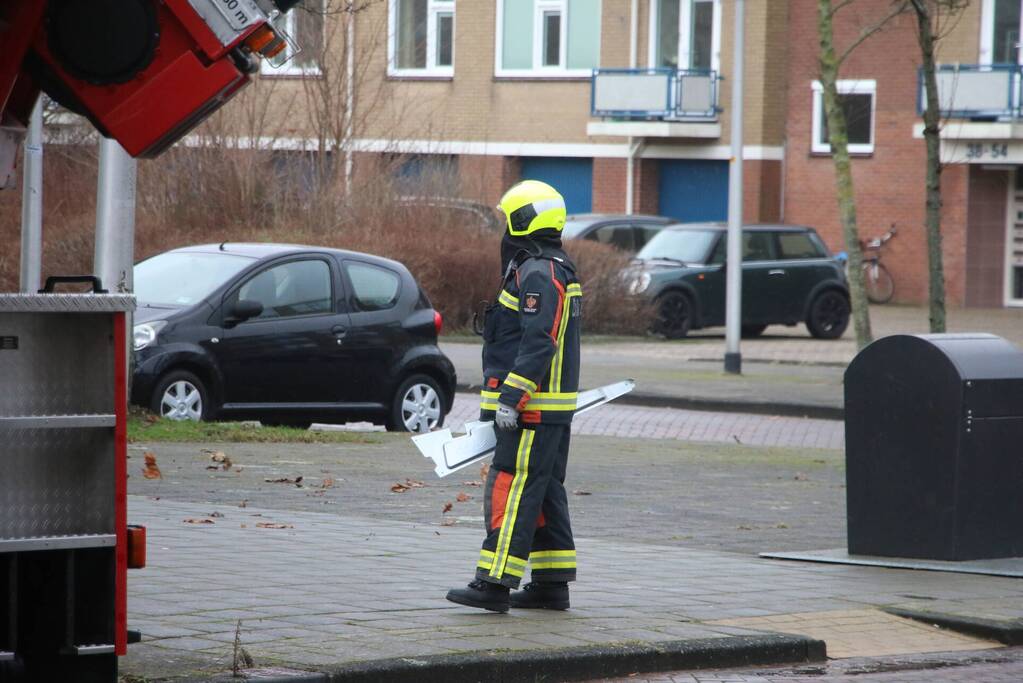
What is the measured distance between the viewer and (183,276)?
1480cm

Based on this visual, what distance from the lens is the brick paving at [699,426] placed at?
55.3 feet

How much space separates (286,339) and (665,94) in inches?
1064

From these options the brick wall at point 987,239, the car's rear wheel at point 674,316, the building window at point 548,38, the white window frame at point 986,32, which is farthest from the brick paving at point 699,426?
the building window at point 548,38

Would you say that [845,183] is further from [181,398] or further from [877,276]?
[877,276]

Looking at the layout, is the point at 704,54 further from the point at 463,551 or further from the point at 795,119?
the point at 463,551

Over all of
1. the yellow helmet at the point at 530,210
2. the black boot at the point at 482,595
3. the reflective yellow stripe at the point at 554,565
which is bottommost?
the black boot at the point at 482,595

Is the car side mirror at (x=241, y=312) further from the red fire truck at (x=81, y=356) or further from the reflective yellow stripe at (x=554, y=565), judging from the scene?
the red fire truck at (x=81, y=356)

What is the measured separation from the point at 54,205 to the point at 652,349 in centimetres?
882

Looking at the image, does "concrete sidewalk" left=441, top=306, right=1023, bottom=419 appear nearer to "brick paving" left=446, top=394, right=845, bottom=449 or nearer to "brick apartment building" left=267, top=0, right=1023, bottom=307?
"brick paving" left=446, top=394, right=845, bottom=449

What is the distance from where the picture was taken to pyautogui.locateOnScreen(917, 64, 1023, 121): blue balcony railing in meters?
36.9

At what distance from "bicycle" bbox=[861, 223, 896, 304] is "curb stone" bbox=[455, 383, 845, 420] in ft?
65.4

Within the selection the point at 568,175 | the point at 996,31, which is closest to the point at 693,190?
the point at 568,175

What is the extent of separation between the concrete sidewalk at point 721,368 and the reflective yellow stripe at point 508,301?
1216 centimetres

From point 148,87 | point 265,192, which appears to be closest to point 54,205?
point 265,192
